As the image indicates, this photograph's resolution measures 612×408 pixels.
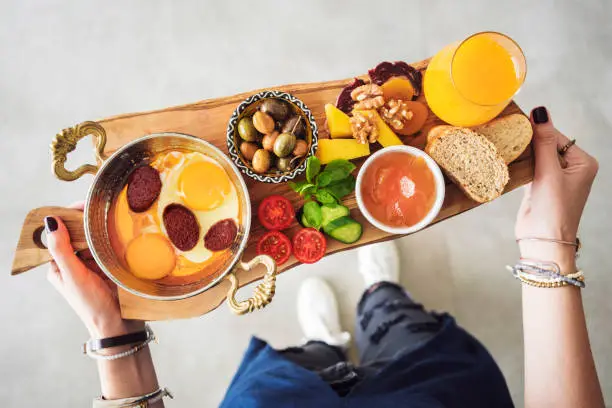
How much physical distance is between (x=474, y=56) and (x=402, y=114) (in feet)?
0.58

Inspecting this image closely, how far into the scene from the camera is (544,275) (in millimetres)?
1021

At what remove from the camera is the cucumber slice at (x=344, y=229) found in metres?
0.92

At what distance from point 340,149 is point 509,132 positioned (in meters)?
0.38

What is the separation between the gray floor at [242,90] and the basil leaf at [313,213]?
72 centimetres

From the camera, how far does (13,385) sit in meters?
1.58

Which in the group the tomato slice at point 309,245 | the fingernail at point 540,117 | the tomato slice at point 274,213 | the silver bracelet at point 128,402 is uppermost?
the fingernail at point 540,117

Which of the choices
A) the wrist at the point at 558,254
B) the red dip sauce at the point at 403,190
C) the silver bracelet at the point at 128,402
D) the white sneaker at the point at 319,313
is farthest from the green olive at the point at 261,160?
the white sneaker at the point at 319,313

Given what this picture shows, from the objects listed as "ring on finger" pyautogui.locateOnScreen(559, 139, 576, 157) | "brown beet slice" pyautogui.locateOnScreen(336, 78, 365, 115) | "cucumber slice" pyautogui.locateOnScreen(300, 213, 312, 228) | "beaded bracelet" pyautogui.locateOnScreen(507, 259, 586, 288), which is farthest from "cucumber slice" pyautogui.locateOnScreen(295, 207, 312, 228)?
"ring on finger" pyautogui.locateOnScreen(559, 139, 576, 157)

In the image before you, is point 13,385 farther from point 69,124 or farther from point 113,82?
point 113,82

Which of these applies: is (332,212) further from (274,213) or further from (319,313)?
(319,313)

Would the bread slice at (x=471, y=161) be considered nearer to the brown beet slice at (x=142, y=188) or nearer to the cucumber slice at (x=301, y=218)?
the cucumber slice at (x=301, y=218)

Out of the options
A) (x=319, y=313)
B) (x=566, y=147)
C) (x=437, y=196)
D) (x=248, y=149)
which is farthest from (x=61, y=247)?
(x=566, y=147)

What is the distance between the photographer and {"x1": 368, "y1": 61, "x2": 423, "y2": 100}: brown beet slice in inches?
37.6

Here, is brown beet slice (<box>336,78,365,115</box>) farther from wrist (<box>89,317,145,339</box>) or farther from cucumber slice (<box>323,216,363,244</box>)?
wrist (<box>89,317,145,339</box>)
